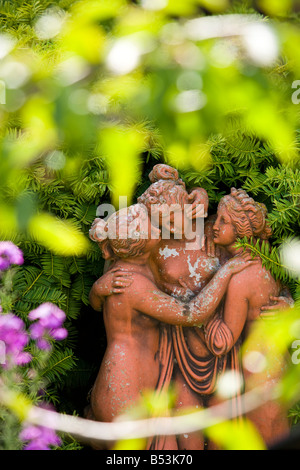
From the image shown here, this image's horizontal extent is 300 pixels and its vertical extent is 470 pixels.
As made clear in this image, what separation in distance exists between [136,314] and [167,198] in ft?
1.19

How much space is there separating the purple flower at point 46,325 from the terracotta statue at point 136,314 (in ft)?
0.47

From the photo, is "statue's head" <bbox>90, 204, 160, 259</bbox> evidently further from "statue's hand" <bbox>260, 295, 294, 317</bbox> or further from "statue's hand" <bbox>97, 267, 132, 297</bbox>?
"statue's hand" <bbox>260, 295, 294, 317</bbox>

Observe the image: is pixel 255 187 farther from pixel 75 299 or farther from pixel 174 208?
pixel 75 299

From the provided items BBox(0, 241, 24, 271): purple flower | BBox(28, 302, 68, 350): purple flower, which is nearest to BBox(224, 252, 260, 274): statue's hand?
BBox(28, 302, 68, 350): purple flower

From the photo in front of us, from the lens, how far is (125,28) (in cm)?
72

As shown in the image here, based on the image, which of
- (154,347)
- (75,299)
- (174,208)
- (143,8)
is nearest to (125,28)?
(143,8)

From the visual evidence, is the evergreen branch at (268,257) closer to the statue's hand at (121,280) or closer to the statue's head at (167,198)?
the statue's head at (167,198)

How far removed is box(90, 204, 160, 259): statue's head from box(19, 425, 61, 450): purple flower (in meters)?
0.53

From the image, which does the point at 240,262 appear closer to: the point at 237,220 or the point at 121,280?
the point at 237,220

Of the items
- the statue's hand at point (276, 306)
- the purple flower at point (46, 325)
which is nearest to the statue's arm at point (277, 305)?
the statue's hand at point (276, 306)

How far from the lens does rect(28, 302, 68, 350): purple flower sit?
4.98ft

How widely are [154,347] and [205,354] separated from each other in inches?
6.2

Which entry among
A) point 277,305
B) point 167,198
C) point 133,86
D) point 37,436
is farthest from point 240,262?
point 133,86

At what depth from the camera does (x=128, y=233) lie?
5.12 feet
